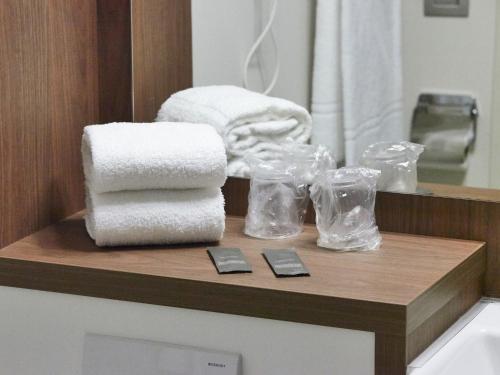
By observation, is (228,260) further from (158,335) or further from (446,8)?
(446,8)

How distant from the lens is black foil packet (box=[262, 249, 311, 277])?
51.2 inches

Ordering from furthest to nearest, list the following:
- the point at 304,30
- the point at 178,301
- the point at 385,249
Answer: the point at 304,30 → the point at 385,249 → the point at 178,301

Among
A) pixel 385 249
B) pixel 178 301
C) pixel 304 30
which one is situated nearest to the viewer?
pixel 178 301

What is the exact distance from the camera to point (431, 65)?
4.86ft

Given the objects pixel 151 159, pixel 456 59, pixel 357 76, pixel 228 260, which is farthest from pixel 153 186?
pixel 456 59

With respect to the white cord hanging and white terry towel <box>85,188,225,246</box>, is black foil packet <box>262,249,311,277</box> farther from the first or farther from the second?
the white cord hanging

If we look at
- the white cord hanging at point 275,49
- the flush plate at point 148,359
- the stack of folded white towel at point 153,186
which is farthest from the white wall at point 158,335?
the white cord hanging at point 275,49

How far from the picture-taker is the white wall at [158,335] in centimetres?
124

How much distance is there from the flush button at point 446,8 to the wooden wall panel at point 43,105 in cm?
54

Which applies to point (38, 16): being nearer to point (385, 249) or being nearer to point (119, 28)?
point (119, 28)

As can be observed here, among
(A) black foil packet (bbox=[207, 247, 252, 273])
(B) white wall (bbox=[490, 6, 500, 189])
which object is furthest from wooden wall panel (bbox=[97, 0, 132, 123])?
(B) white wall (bbox=[490, 6, 500, 189])

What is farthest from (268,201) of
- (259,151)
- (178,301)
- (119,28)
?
(119,28)

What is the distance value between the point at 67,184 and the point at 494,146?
2.16ft

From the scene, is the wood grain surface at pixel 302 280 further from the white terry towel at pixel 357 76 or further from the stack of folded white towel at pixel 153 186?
the white terry towel at pixel 357 76
